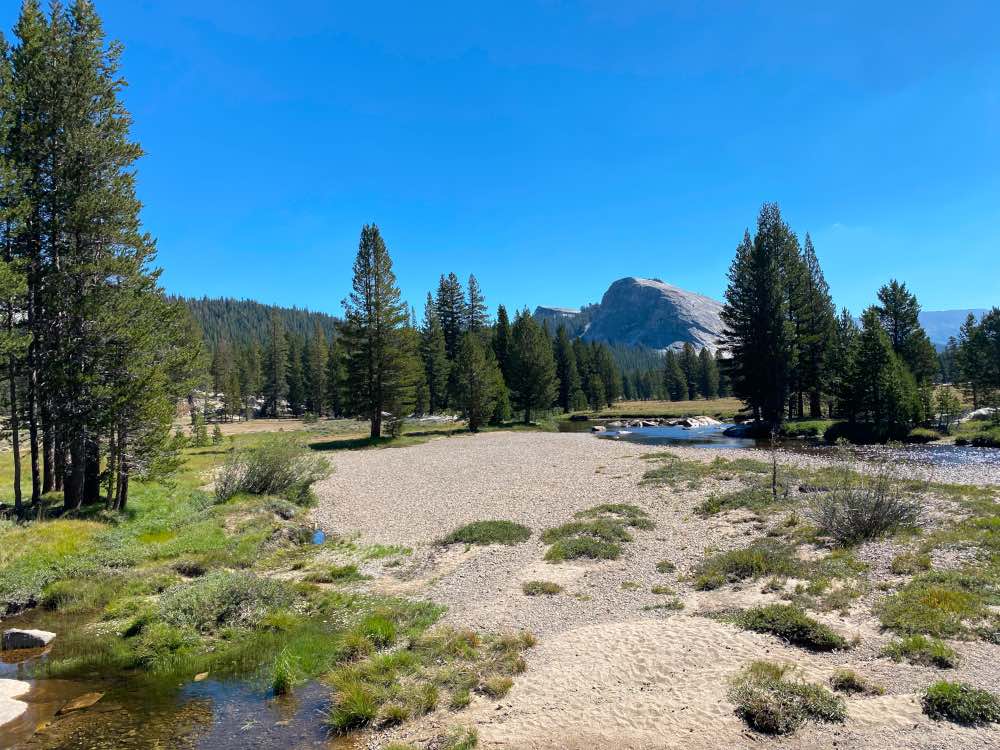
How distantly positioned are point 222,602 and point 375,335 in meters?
39.3

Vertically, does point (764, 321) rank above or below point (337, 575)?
above

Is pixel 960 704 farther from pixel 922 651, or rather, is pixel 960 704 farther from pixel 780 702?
pixel 780 702

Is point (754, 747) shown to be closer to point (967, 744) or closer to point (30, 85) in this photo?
point (967, 744)

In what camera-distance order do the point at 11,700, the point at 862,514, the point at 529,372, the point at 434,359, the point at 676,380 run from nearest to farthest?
the point at 11,700
the point at 862,514
the point at 529,372
the point at 434,359
the point at 676,380

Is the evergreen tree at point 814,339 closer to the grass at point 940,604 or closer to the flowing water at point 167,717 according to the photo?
the grass at point 940,604

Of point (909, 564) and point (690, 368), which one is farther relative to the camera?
point (690, 368)

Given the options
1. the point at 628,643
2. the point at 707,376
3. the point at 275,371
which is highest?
the point at 275,371

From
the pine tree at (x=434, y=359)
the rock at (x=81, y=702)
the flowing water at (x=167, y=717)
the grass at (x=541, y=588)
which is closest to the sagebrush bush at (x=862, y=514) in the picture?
the grass at (x=541, y=588)

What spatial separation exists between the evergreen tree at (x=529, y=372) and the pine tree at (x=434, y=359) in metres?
15.1

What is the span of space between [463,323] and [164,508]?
227 feet

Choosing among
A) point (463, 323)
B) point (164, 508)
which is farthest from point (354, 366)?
point (463, 323)

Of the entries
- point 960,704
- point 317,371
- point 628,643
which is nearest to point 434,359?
point 317,371

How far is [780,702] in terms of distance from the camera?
7082 mm

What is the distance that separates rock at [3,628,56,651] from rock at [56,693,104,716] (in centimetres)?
305
